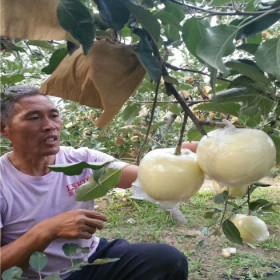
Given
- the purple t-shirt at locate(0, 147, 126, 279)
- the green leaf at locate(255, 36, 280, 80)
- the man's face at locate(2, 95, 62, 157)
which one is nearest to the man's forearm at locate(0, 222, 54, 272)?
the purple t-shirt at locate(0, 147, 126, 279)

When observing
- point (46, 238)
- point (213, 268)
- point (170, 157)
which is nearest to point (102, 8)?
point (170, 157)

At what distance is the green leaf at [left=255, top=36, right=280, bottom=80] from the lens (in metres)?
0.59

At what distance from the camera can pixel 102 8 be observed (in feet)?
1.86

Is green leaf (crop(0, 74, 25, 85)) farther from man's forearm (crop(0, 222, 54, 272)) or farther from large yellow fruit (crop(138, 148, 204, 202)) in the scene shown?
large yellow fruit (crop(138, 148, 204, 202))

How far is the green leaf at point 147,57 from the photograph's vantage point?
0.57 metres

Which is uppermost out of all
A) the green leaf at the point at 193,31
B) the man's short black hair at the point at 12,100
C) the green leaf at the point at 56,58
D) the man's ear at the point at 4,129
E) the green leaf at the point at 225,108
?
the green leaf at the point at 193,31

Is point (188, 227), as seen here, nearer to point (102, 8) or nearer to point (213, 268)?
point (213, 268)

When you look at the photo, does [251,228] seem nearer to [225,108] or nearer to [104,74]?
[225,108]

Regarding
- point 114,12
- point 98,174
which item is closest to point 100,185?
point 98,174

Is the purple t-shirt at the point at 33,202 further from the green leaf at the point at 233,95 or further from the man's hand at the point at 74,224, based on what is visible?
the green leaf at the point at 233,95

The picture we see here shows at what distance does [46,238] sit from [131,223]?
229 cm

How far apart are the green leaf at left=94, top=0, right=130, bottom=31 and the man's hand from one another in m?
0.95

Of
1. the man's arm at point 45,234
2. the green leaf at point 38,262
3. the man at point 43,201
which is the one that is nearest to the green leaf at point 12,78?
the man at point 43,201

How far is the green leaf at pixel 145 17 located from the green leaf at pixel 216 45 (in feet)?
0.26
